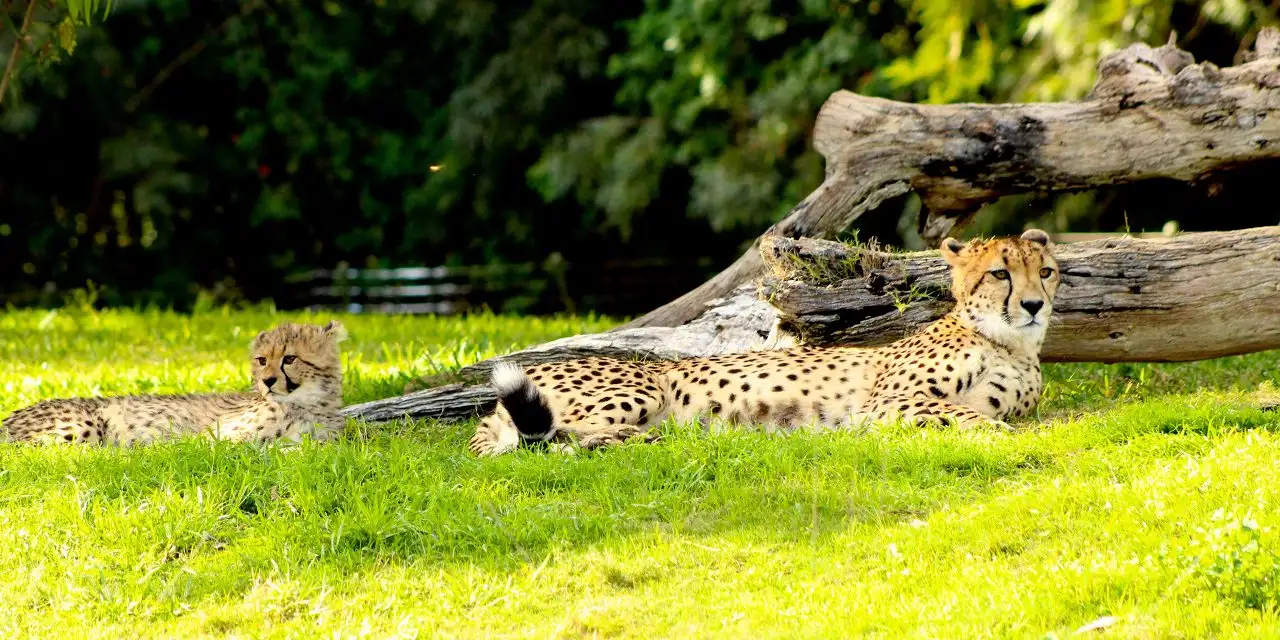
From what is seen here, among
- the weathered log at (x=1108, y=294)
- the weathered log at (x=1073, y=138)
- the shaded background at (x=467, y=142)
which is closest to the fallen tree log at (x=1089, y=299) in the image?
the weathered log at (x=1108, y=294)

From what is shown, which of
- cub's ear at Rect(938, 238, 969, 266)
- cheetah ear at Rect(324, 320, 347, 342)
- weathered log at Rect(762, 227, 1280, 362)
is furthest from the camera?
weathered log at Rect(762, 227, 1280, 362)

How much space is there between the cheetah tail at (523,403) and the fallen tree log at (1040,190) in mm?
1031

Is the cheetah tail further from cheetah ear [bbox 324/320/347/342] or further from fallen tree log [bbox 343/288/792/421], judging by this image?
fallen tree log [bbox 343/288/792/421]

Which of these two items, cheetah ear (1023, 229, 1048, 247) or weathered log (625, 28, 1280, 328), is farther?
weathered log (625, 28, 1280, 328)

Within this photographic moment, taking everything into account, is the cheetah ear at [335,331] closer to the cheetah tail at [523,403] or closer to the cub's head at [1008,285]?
the cheetah tail at [523,403]

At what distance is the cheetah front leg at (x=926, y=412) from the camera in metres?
5.86

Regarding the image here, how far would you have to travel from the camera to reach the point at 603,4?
15.8 meters

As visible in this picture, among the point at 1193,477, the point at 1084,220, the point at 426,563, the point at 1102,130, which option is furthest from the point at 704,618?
the point at 1084,220

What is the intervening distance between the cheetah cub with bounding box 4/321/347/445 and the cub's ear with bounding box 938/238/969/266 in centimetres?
271

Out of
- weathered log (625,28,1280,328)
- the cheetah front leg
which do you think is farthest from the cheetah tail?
weathered log (625,28,1280,328)

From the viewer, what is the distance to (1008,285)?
20.2ft

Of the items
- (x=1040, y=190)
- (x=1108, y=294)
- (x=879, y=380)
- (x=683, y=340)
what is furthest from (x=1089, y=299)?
(x=683, y=340)

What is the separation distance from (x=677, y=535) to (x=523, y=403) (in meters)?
1.13

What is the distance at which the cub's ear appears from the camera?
6.30 metres
